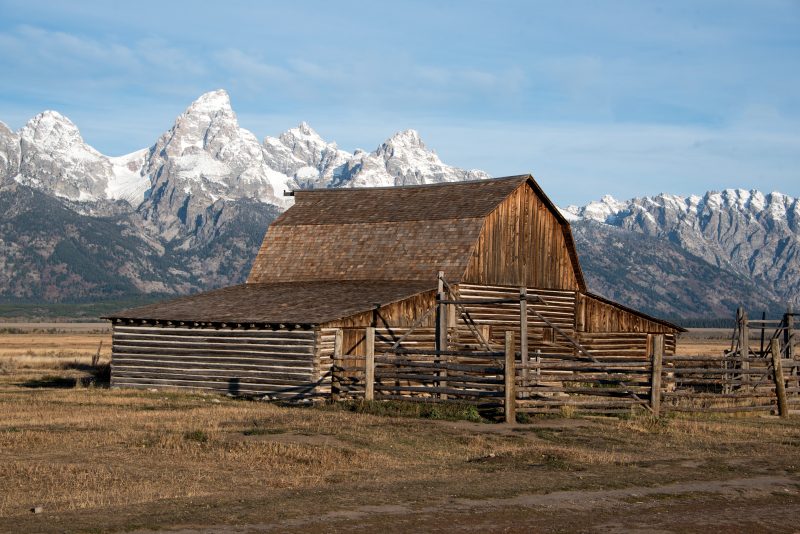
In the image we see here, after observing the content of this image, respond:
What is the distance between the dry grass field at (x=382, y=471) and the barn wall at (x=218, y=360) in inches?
217

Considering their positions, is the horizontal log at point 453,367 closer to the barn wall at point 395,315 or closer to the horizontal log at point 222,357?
the barn wall at point 395,315

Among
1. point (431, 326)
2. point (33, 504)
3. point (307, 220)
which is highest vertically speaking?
point (307, 220)

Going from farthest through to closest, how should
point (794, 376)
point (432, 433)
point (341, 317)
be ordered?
point (341, 317)
point (794, 376)
point (432, 433)

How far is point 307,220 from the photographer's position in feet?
155

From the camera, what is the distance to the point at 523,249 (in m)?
42.8

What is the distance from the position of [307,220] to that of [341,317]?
14541mm

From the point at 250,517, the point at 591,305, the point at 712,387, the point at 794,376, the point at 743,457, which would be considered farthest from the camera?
the point at 591,305

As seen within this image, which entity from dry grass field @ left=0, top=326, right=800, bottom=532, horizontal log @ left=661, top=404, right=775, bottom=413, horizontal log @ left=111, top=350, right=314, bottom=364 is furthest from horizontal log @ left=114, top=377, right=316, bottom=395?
horizontal log @ left=661, top=404, right=775, bottom=413

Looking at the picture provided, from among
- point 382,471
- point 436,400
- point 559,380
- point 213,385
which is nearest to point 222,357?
point 213,385

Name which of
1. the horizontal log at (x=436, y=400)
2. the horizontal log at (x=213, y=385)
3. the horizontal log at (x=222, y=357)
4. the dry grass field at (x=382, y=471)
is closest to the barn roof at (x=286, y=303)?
the horizontal log at (x=222, y=357)

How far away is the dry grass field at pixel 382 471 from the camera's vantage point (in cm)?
1438

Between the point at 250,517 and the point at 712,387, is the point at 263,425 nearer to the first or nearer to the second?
the point at 250,517

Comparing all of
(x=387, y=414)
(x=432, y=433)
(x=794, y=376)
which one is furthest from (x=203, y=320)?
(x=794, y=376)

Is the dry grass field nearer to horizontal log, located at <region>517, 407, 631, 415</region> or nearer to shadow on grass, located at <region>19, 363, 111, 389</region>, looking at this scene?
horizontal log, located at <region>517, 407, 631, 415</region>
